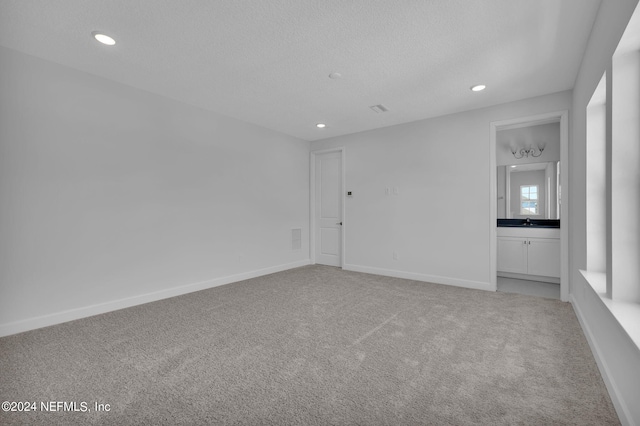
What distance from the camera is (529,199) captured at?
4.99 metres

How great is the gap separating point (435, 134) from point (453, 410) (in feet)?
12.5

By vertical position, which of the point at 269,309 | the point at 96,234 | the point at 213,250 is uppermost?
the point at 96,234

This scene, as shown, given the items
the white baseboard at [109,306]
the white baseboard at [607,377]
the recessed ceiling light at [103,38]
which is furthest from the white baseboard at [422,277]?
the recessed ceiling light at [103,38]

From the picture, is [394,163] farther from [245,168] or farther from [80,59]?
[80,59]

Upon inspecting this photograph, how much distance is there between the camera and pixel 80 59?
8.93 feet

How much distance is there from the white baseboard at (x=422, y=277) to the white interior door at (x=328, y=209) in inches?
20.3

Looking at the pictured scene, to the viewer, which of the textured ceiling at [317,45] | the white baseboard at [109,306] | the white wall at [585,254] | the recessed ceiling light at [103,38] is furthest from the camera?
the white baseboard at [109,306]

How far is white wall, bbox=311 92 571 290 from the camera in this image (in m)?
3.95

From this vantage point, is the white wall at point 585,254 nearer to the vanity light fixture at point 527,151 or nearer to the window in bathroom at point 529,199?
the vanity light fixture at point 527,151

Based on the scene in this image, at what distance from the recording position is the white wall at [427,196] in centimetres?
395

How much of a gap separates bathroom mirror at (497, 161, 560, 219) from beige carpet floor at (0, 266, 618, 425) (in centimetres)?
231

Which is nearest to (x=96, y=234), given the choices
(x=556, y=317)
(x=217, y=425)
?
(x=217, y=425)

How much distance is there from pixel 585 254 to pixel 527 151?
2.97 metres

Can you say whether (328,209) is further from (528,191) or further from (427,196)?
(528,191)
